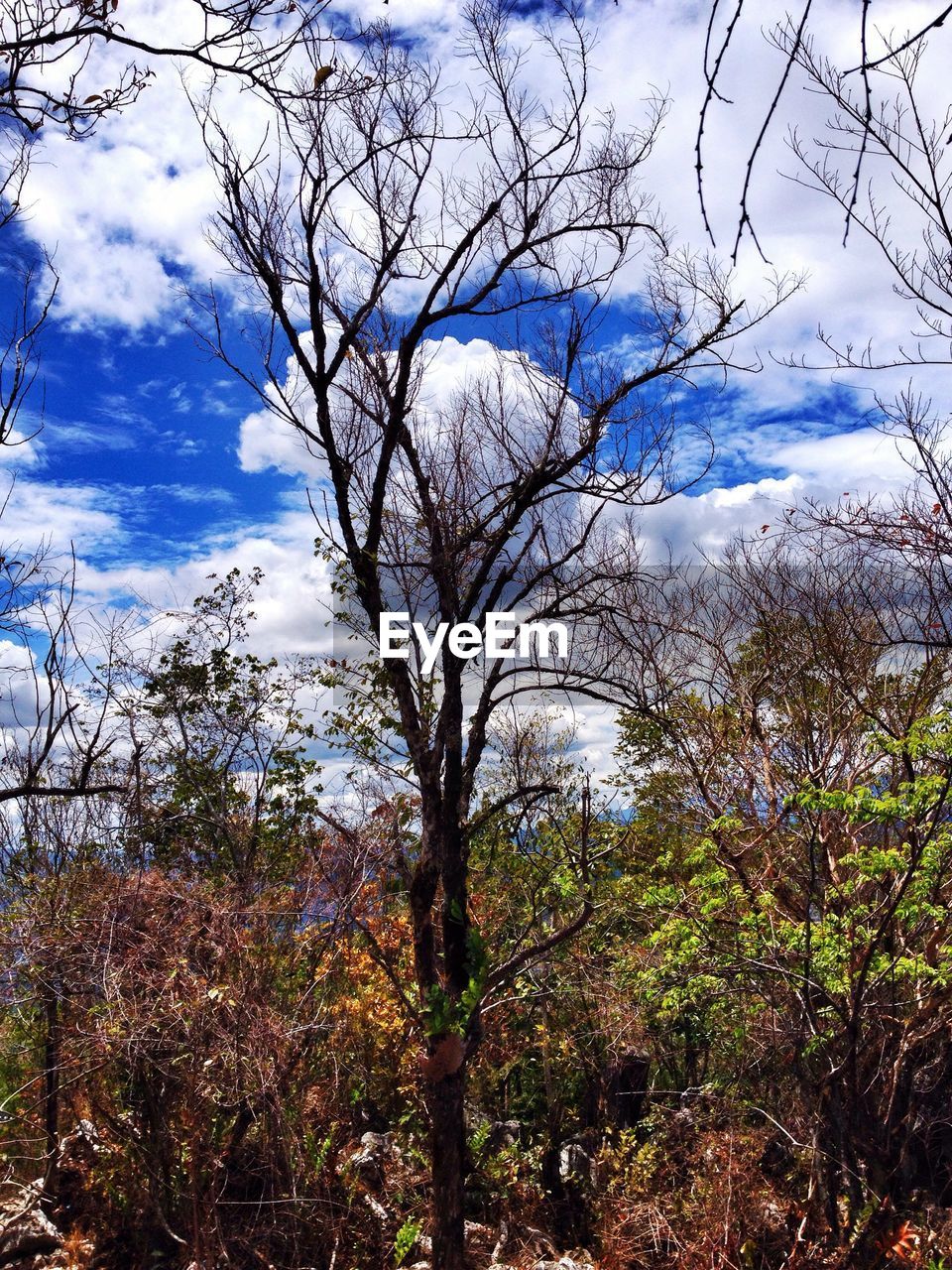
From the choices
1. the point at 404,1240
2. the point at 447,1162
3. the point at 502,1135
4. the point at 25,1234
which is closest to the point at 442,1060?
the point at 447,1162

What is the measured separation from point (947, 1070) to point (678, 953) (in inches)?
168

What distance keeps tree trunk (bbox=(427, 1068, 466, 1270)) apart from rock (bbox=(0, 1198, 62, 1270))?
417 cm

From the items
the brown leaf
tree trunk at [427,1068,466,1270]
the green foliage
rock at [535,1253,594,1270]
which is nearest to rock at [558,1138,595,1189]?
rock at [535,1253,594,1270]

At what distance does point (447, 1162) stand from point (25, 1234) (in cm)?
461

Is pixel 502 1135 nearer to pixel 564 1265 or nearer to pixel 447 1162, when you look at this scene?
pixel 564 1265

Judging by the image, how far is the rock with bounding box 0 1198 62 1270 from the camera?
32.1 feet

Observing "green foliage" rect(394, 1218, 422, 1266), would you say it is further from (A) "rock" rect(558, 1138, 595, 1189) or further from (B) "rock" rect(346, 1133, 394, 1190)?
(A) "rock" rect(558, 1138, 595, 1189)

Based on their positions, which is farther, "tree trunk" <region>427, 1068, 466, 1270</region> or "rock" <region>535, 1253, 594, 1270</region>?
"rock" <region>535, 1253, 594, 1270</region>

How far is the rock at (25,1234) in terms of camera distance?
9789mm

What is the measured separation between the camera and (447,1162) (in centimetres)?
885

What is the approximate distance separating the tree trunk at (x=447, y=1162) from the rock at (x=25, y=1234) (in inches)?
164

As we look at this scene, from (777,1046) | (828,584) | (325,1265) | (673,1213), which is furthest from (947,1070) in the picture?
(325,1265)

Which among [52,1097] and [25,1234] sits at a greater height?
[52,1097]

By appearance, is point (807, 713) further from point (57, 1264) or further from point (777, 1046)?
point (57, 1264)
